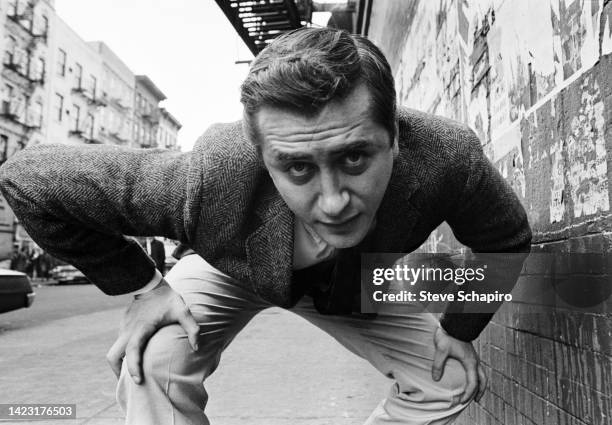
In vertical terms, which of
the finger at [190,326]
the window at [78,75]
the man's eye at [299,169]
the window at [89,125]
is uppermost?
the window at [78,75]

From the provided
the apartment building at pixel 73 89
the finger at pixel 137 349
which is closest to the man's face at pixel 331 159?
the finger at pixel 137 349

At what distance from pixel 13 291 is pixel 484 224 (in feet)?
24.2

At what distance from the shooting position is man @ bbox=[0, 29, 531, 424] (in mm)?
1369

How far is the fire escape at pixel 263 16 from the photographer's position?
7730 mm

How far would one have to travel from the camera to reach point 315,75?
1.30 m

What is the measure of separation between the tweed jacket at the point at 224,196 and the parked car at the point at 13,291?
6.38 meters

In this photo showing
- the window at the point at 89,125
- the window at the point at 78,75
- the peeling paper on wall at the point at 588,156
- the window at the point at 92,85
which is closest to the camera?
the peeling paper on wall at the point at 588,156

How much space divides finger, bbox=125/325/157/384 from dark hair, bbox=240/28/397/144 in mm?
806

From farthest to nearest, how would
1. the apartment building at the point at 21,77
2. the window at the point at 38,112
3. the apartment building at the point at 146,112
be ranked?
the apartment building at the point at 146,112 < the window at the point at 38,112 < the apartment building at the point at 21,77

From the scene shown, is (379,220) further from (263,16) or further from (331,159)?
(263,16)

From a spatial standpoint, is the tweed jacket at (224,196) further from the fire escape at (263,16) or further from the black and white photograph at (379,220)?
the fire escape at (263,16)

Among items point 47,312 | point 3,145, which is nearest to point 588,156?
point 47,312

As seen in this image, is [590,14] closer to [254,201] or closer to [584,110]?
[584,110]

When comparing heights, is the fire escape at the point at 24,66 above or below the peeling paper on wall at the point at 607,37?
above
